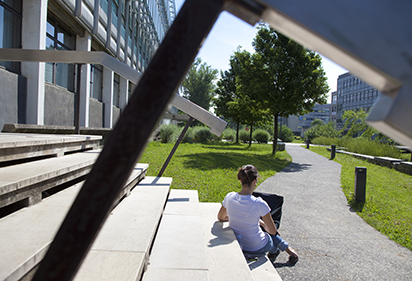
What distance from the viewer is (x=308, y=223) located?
514 centimetres

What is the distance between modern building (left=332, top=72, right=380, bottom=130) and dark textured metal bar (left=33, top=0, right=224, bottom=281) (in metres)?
87.3

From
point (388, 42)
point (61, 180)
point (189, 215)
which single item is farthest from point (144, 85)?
point (189, 215)

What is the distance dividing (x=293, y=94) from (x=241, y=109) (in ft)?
24.3

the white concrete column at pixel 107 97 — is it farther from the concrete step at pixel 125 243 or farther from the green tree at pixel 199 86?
the green tree at pixel 199 86

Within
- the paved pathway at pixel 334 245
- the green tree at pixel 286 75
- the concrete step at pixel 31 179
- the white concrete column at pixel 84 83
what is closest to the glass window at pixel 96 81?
the white concrete column at pixel 84 83

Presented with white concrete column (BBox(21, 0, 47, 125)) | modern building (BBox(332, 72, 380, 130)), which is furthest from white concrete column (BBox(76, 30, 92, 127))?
modern building (BBox(332, 72, 380, 130))

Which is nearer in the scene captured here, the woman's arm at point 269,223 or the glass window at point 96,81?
the woman's arm at point 269,223

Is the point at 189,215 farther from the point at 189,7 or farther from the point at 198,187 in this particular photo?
the point at 198,187

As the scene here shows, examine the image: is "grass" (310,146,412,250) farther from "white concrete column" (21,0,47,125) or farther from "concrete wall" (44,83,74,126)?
"concrete wall" (44,83,74,126)

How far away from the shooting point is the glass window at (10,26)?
6.46 m

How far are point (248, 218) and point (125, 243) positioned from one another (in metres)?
1.54

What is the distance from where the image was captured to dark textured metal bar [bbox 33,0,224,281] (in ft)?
1.60

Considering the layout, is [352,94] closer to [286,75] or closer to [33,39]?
[286,75]

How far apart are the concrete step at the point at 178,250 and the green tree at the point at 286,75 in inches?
547
